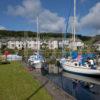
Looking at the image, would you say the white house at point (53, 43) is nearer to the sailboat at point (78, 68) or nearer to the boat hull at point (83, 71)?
the sailboat at point (78, 68)

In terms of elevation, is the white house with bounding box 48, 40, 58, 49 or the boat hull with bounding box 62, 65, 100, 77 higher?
Answer: the white house with bounding box 48, 40, 58, 49

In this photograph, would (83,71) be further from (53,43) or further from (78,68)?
(53,43)

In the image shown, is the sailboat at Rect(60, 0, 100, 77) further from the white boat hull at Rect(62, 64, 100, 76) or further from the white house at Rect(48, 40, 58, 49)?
the white house at Rect(48, 40, 58, 49)

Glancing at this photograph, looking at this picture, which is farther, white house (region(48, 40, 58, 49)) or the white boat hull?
white house (region(48, 40, 58, 49))

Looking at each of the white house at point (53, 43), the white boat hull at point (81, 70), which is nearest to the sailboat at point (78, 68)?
the white boat hull at point (81, 70)

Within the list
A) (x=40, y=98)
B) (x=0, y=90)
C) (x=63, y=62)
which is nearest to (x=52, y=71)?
(x=63, y=62)

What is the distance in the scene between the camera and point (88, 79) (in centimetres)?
3338

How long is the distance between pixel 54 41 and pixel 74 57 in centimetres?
12279

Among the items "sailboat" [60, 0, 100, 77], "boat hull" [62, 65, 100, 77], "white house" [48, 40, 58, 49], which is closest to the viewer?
"boat hull" [62, 65, 100, 77]

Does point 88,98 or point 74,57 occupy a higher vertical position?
point 74,57

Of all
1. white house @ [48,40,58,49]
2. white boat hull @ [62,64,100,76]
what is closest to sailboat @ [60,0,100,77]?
white boat hull @ [62,64,100,76]

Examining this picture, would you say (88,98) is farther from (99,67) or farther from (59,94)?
(99,67)

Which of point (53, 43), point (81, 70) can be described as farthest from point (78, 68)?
point (53, 43)

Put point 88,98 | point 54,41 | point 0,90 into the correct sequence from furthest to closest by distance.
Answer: point 54,41 → point 88,98 → point 0,90
